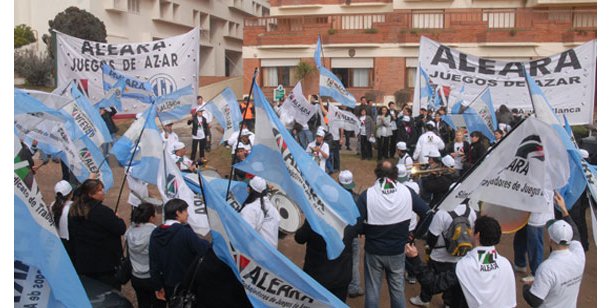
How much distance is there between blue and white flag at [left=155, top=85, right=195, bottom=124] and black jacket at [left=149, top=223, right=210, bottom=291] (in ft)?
20.2

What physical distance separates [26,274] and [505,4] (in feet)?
107

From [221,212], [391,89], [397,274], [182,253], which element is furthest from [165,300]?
[391,89]

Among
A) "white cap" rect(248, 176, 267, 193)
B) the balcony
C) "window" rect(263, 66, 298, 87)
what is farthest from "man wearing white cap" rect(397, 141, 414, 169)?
"window" rect(263, 66, 298, 87)

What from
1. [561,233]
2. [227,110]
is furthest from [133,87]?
[561,233]

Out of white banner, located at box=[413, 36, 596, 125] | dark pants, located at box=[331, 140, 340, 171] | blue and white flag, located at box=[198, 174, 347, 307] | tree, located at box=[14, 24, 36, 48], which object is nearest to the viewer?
blue and white flag, located at box=[198, 174, 347, 307]

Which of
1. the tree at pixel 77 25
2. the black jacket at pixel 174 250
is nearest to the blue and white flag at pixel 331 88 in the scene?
the black jacket at pixel 174 250

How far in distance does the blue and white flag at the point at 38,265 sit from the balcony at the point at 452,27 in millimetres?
27724

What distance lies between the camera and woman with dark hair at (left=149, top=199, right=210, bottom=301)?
15.6 feet

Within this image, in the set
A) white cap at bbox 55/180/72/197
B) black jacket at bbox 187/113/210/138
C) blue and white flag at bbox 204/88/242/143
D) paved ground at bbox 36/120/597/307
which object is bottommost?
paved ground at bbox 36/120/597/307

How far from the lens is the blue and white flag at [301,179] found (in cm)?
491

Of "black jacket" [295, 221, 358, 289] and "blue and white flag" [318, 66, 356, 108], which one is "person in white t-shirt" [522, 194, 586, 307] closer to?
"black jacket" [295, 221, 358, 289]

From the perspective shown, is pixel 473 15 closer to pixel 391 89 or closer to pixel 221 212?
pixel 391 89

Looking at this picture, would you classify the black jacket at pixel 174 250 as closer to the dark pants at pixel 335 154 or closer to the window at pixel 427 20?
the dark pants at pixel 335 154

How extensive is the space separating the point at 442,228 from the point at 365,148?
35.7ft
